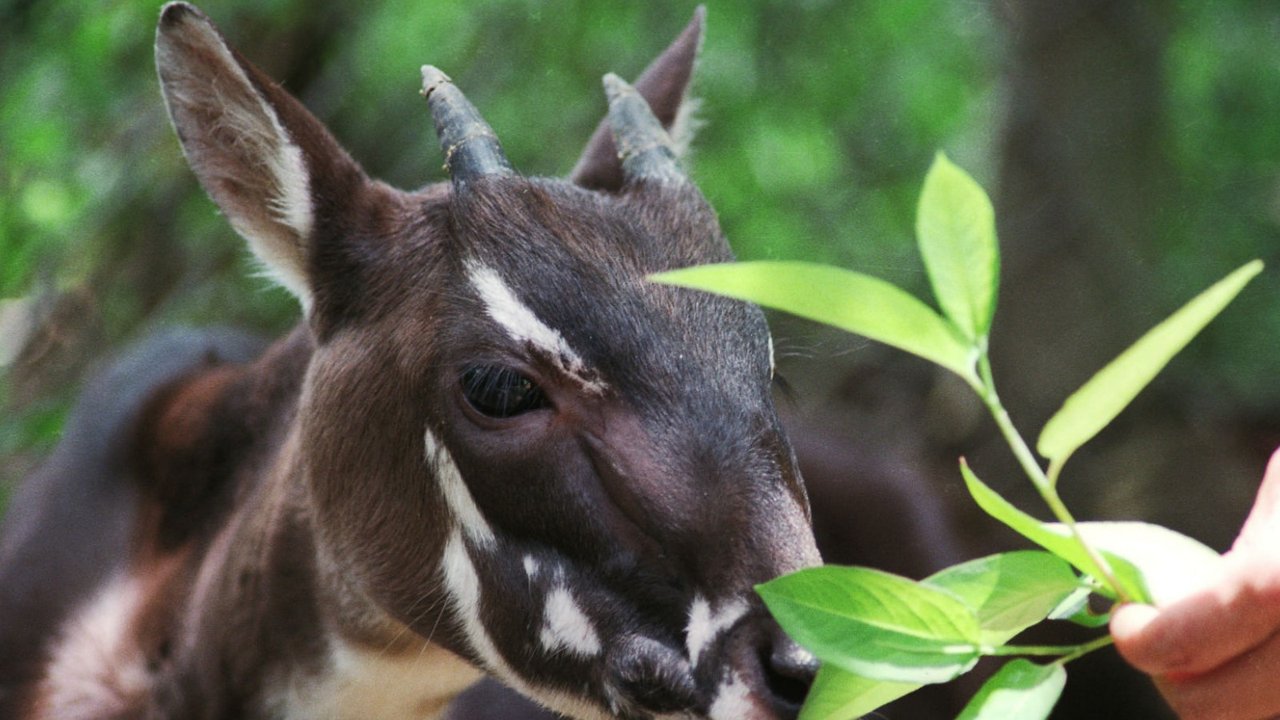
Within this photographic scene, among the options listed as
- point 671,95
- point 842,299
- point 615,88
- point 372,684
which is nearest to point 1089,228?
point 671,95

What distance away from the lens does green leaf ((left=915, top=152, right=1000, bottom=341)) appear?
1317mm

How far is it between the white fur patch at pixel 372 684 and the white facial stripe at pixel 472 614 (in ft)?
0.92

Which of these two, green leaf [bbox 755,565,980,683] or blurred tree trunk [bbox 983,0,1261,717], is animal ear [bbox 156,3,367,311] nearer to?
green leaf [bbox 755,565,980,683]

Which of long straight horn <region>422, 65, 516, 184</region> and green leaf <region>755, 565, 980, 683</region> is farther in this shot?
long straight horn <region>422, 65, 516, 184</region>

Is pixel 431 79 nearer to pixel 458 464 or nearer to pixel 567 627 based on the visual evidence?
pixel 458 464

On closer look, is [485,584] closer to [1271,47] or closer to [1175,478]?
[1175,478]

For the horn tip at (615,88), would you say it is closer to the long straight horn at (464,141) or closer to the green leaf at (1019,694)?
the long straight horn at (464,141)

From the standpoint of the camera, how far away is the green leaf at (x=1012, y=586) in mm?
1513

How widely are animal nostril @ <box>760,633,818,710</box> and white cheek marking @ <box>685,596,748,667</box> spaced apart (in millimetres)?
76

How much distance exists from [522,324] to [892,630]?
0.91 meters

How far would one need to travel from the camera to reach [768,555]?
1894 mm

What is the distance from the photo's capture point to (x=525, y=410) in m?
2.17

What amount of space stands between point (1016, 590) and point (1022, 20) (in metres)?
4.79

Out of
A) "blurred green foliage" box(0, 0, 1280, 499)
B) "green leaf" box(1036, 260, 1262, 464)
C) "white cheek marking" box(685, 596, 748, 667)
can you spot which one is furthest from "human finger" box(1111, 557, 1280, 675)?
"blurred green foliage" box(0, 0, 1280, 499)
